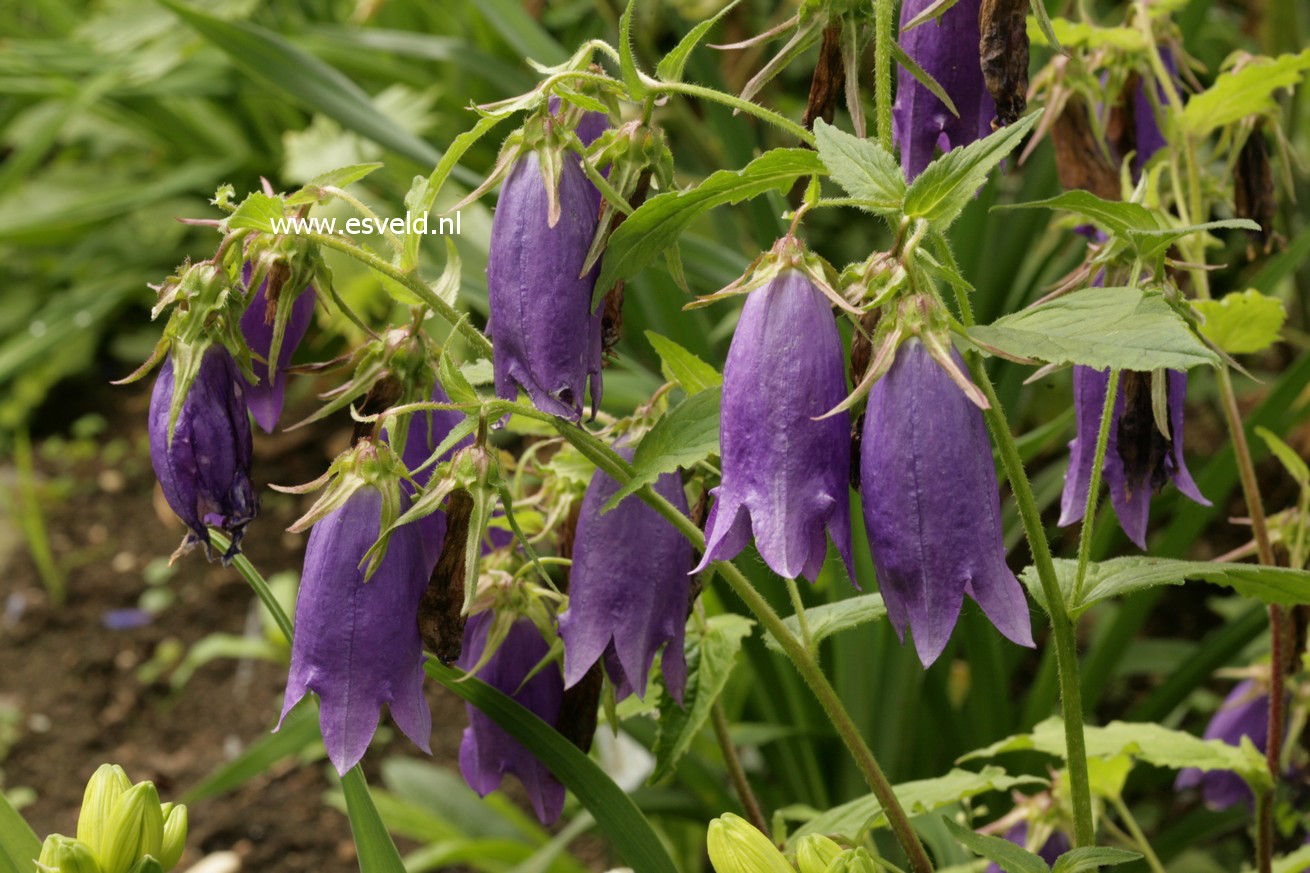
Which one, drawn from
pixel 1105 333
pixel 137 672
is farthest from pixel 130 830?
pixel 137 672

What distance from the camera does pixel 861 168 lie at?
774 millimetres

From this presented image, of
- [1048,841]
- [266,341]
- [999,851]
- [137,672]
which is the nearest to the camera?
[999,851]

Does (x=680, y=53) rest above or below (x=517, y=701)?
above

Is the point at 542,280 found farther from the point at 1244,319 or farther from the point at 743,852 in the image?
the point at 1244,319

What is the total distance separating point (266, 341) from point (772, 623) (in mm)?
418

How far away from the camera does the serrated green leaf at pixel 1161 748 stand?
46.0 inches

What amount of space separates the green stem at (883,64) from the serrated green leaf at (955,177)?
2.2 inches

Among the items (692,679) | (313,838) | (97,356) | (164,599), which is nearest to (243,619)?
(164,599)

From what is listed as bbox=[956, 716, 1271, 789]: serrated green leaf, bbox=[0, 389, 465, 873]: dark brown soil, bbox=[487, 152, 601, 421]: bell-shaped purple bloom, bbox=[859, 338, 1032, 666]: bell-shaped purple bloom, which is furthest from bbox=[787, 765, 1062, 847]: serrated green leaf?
bbox=[0, 389, 465, 873]: dark brown soil

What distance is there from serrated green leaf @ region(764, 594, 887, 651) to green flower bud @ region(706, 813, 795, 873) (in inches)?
8.6

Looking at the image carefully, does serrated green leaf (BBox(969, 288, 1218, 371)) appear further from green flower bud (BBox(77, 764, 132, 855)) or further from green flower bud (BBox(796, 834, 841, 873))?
green flower bud (BBox(77, 764, 132, 855))

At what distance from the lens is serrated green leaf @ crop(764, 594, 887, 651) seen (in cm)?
105

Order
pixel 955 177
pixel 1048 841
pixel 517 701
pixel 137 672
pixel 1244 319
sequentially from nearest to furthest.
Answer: pixel 955 177, pixel 517 701, pixel 1244 319, pixel 1048 841, pixel 137 672

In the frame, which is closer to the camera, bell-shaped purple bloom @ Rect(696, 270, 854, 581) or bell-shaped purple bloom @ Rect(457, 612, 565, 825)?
bell-shaped purple bloom @ Rect(696, 270, 854, 581)
